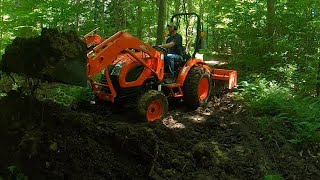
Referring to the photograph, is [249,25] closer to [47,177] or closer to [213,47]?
[47,177]

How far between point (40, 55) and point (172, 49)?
14.7 feet

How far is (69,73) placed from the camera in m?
5.05

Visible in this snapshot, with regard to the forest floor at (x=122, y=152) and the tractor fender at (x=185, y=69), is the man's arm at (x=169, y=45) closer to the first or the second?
the tractor fender at (x=185, y=69)

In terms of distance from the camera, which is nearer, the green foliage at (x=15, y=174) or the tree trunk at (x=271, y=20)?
the green foliage at (x=15, y=174)

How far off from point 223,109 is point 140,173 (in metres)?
4.49

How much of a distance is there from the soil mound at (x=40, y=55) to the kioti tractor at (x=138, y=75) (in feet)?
4.33

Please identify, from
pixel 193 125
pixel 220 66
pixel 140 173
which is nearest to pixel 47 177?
pixel 140 173

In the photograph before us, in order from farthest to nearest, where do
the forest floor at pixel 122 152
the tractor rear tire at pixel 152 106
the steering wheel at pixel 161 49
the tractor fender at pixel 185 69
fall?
the tractor fender at pixel 185 69 → the steering wheel at pixel 161 49 → the tractor rear tire at pixel 152 106 → the forest floor at pixel 122 152

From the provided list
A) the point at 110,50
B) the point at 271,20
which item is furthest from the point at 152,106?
the point at 271,20

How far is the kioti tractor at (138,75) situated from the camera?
6573 mm

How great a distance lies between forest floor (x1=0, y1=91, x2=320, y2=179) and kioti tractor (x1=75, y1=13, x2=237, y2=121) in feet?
3.62

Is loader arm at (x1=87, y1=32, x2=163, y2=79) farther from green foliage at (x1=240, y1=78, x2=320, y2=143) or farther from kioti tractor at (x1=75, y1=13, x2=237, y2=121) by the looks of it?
green foliage at (x1=240, y1=78, x2=320, y2=143)

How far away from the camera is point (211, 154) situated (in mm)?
5414

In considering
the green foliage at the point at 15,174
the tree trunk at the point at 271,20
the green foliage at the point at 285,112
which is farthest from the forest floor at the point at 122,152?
the tree trunk at the point at 271,20
